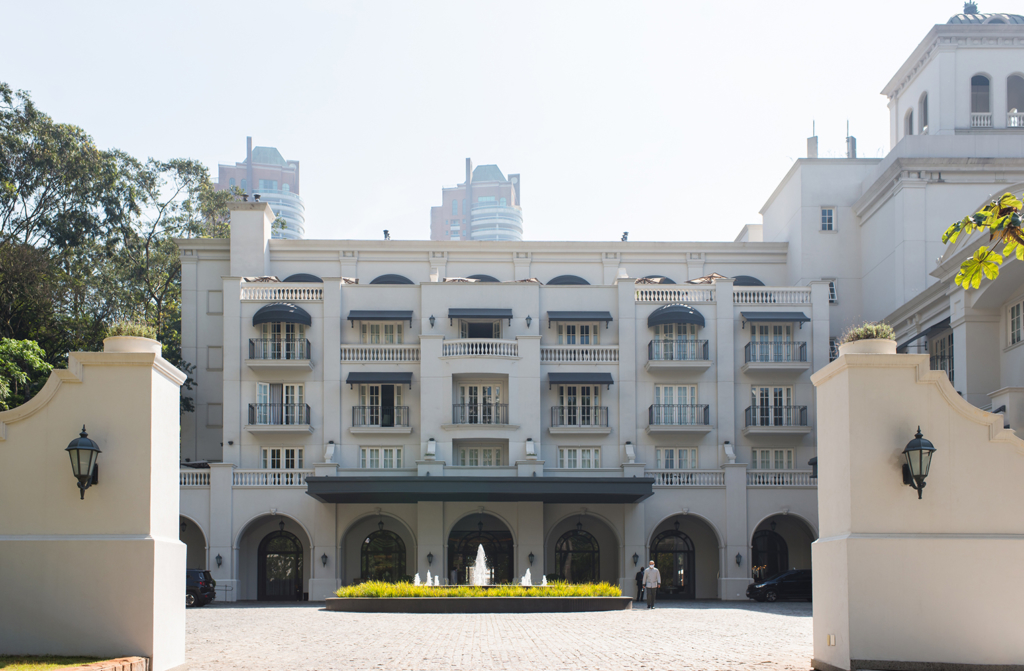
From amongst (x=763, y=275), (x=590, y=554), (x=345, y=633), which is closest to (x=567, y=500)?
(x=590, y=554)

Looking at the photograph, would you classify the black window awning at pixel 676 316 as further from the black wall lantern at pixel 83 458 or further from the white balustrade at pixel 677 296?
the black wall lantern at pixel 83 458

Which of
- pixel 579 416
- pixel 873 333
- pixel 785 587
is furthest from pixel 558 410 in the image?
pixel 873 333

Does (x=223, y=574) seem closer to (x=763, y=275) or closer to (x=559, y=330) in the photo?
(x=559, y=330)

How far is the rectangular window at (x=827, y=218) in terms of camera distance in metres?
47.9

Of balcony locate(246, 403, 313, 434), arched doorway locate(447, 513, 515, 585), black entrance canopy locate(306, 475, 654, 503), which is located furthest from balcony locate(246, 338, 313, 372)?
arched doorway locate(447, 513, 515, 585)

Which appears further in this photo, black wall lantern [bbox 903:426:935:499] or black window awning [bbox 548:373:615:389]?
black window awning [bbox 548:373:615:389]

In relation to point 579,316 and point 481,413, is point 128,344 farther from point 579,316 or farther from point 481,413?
point 579,316

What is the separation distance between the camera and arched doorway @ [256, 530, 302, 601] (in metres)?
42.2

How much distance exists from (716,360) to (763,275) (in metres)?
8.09

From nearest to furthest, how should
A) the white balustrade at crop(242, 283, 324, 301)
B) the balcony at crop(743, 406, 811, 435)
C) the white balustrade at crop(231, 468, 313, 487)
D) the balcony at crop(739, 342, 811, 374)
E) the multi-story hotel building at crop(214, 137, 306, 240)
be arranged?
the white balustrade at crop(231, 468, 313, 487), the balcony at crop(739, 342, 811, 374), the balcony at crop(743, 406, 811, 435), the white balustrade at crop(242, 283, 324, 301), the multi-story hotel building at crop(214, 137, 306, 240)

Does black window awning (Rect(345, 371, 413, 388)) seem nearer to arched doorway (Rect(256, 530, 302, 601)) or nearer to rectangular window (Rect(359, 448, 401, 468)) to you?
rectangular window (Rect(359, 448, 401, 468))

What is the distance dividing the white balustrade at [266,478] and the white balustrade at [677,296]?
15395 millimetres

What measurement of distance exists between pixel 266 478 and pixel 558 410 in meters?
11.7

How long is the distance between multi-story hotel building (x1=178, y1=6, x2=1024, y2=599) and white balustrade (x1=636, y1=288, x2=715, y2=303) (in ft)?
0.41
